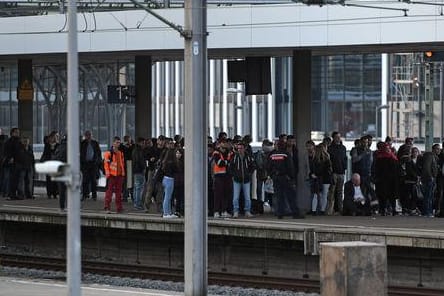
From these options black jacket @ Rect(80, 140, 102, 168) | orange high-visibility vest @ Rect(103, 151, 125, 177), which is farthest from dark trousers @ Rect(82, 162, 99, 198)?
orange high-visibility vest @ Rect(103, 151, 125, 177)

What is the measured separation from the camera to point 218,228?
67.4 ft

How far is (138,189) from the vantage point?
2412 centimetres

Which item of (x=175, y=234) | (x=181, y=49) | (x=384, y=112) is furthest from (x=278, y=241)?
(x=384, y=112)

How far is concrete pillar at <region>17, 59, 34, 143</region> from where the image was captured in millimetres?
30094

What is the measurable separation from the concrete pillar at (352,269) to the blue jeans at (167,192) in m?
10.3

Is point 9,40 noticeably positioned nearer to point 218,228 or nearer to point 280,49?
point 280,49

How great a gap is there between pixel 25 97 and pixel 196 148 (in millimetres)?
16866

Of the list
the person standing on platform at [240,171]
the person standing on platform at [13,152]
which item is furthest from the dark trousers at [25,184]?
the person standing on platform at [240,171]

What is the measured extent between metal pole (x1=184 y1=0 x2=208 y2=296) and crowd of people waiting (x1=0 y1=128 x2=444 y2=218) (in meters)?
7.23

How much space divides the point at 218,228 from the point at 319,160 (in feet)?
11.3

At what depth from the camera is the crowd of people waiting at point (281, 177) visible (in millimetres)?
21703

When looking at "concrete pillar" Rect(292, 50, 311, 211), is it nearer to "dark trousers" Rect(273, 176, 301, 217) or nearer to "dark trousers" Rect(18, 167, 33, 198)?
"dark trousers" Rect(273, 176, 301, 217)

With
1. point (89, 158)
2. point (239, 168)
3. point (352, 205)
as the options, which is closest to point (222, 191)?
point (239, 168)

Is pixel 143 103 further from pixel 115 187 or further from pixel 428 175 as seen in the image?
pixel 428 175
